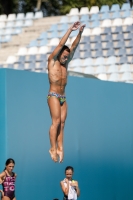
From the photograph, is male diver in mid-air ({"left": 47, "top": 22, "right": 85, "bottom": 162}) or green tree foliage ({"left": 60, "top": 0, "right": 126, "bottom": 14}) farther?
green tree foliage ({"left": 60, "top": 0, "right": 126, "bottom": 14})

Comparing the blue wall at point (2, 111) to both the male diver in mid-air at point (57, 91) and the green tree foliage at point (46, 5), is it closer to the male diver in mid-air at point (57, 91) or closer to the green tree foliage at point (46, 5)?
the male diver in mid-air at point (57, 91)

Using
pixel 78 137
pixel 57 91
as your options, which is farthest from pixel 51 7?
pixel 57 91

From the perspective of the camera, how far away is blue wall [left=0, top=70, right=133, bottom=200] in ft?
29.4

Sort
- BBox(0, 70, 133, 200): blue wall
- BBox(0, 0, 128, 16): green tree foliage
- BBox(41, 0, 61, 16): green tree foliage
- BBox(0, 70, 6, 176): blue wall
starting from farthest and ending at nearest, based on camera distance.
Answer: BBox(41, 0, 61, 16): green tree foliage < BBox(0, 0, 128, 16): green tree foliage < BBox(0, 70, 133, 200): blue wall < BBox(0, 70, 6, 176): blue wall

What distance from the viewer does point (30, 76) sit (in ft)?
30.3

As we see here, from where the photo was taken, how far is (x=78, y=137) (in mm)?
10383

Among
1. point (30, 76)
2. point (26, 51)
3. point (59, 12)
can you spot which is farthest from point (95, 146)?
point (59, 12)

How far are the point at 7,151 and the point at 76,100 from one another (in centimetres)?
215

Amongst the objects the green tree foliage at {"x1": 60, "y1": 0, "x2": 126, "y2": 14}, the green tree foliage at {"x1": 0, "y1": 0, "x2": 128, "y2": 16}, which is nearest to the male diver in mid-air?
the green tree foliage at {"x1": 60, "y1": 0, "x2": 126, "y2": 14}

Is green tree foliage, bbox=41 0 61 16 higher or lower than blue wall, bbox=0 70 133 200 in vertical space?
higher

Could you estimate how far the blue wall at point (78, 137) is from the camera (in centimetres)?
895

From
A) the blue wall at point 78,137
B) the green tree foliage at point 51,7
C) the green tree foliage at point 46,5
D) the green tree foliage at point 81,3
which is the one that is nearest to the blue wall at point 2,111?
the blue wall at point 78,137

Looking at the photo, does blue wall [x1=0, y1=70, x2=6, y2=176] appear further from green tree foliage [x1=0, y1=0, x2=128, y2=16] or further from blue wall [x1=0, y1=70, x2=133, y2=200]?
green tree foliage [x1=0, y1=0, x2=128, y2=16]

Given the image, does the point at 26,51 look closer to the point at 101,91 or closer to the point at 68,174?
the point at 101,91
